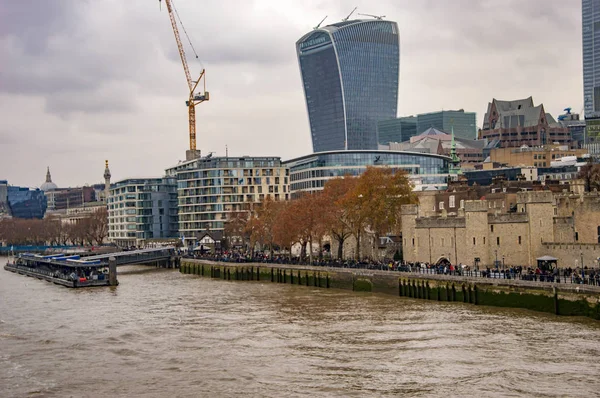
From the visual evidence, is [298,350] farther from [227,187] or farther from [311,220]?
[227,187]

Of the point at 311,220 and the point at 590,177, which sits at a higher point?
the point at 590,177

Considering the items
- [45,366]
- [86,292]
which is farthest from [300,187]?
[45,366]

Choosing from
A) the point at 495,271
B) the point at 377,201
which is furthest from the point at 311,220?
the point at 495,271

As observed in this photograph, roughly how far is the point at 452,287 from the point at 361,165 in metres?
114

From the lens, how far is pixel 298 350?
5528 centimetres

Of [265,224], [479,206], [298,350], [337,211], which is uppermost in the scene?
[337,211]

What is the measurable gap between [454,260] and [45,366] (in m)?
46.5

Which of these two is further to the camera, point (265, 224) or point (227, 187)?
point (227, 187)

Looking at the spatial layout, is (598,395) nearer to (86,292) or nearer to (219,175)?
(86,292)

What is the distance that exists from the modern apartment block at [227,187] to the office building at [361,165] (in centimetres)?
633

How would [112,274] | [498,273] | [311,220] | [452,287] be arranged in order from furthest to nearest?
[112,274], [311,220], [452,287], [498,273]

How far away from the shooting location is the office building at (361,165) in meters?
186

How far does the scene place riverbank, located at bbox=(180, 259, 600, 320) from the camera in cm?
6206

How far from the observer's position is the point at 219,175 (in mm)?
190625
